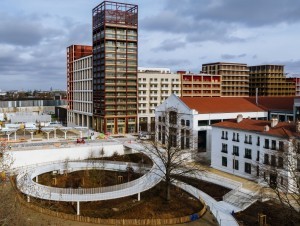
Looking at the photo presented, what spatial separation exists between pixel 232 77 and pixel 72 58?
66.1 meters

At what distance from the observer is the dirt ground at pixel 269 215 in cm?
3338

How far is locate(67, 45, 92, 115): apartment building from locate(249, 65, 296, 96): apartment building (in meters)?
78.7

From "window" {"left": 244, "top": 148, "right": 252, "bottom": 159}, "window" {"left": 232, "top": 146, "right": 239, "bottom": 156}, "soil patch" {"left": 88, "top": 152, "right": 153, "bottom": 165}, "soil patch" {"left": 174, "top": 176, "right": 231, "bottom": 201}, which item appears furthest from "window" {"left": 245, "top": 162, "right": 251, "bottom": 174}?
"soil patch" {"left": 88, "top": 152, "right": 153, "bottom": 165}

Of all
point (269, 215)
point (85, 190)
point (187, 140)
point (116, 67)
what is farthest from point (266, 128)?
point (116, 67)

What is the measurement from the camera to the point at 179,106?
6781cm

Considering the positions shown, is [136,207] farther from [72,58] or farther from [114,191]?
[72,58]

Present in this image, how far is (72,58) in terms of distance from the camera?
396ft

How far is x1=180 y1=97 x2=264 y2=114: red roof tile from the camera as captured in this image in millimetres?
66375

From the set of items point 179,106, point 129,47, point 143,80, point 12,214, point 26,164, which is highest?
point 129,47

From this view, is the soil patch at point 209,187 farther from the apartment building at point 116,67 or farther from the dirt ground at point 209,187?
the apartment building at point 116,67

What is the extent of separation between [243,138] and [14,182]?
33.5 metres

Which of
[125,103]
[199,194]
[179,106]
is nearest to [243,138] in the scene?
[199,194]

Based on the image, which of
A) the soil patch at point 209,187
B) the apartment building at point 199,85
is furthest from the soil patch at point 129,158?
the apartment building at point 199,85

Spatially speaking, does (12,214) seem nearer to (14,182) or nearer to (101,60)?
(14,182)
